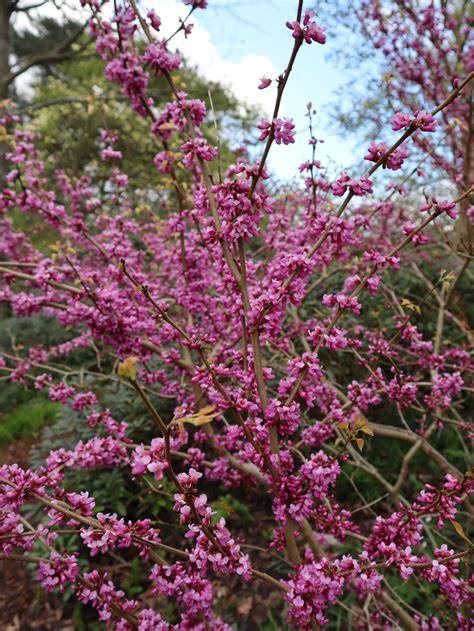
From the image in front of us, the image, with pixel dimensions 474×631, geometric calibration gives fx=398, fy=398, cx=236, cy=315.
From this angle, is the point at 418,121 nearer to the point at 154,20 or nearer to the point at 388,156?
the point at 388,156

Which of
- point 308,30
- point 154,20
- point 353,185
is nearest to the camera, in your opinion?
point 308,30

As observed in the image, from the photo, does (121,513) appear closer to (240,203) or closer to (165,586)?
(165,586)

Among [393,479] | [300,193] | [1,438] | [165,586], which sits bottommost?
[1,438]

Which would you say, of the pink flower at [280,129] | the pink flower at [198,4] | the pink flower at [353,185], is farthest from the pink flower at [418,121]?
the pink flower at [198,4]

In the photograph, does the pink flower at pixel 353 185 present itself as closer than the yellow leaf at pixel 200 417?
No

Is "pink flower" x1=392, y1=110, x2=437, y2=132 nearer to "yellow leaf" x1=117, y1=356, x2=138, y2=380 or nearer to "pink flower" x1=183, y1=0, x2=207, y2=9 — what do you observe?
"yellow leaf" x1=117, y1=356, x2=138, y2=380

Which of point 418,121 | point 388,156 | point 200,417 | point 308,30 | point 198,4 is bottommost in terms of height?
point 200,417

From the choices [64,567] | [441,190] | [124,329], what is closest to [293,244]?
[124,329]

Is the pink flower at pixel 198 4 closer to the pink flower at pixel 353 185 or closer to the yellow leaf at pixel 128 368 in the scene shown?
the pink flower at pixel 353 185

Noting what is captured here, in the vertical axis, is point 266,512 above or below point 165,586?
below

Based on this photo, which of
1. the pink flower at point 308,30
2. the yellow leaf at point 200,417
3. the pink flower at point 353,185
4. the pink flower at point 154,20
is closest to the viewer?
the yellow leaf at point 200,417

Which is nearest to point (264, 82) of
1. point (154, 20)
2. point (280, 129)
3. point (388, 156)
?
point (280, 129)

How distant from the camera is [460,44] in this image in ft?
20.0

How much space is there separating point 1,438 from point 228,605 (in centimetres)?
422
